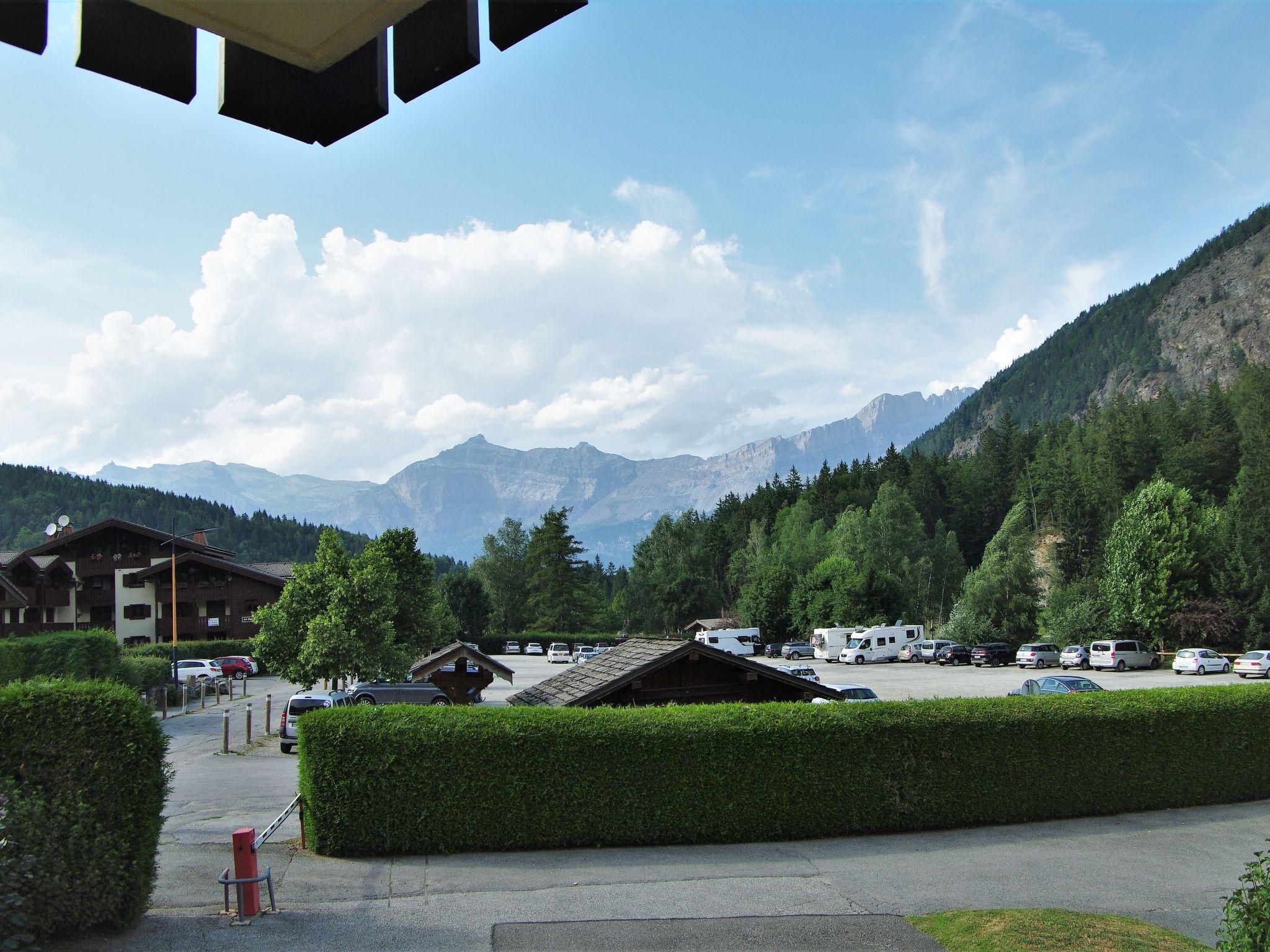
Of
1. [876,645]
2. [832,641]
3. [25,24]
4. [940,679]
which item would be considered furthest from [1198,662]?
[25,24]

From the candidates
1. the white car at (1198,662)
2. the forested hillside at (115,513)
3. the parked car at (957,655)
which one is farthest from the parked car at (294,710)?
the forested hillside at (115,513)

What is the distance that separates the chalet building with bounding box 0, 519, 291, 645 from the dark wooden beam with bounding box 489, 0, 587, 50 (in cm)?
7522

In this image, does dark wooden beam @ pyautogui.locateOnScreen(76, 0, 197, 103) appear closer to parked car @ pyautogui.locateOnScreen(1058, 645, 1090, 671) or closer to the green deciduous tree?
parked car @ pyautogui.locateOnScreen(1058, 645, 1090, 671)

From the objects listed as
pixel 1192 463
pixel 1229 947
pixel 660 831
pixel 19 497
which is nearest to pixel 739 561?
pixel 1192 463

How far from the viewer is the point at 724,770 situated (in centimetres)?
1500

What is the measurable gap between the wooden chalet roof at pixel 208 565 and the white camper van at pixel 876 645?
45579 mm

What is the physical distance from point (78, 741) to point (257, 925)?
293cm

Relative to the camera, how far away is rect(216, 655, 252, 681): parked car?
2336 inches

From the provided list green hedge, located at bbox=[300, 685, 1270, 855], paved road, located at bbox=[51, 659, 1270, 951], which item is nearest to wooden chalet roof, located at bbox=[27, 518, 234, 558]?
paved road, located at bbox=[51, 659, 1270, 951]

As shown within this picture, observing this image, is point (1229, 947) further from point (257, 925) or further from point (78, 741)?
point (78, 741)

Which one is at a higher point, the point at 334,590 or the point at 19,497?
the point at 19,497

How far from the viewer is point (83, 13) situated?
→ 2.06 meters

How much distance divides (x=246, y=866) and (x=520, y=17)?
1079cm

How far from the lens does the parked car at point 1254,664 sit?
45.6 metres
